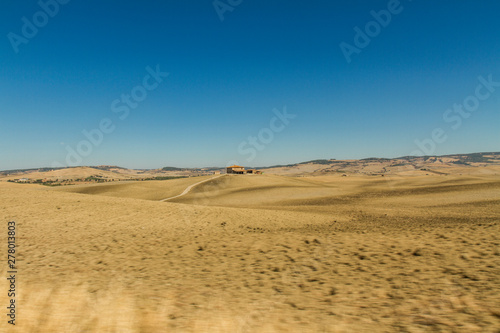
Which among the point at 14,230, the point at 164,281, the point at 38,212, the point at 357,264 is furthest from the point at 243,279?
the point at 38,212

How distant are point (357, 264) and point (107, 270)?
24.9ft

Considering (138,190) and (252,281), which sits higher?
(138,190)

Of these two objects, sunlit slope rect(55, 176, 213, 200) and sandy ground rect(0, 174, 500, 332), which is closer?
sandy ground rect(0, 174, 500, 332)

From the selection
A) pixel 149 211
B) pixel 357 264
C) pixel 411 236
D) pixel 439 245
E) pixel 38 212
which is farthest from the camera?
pixel 149 211

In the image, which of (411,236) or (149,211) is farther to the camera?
(149,211)

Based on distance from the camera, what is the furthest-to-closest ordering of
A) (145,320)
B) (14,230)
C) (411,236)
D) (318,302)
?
(14,230), (411,236), (318,302), (145,320)

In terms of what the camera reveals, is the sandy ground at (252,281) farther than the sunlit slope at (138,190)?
No

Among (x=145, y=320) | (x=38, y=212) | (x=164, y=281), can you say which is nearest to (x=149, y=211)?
(x=38, y=212)

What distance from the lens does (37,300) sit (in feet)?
18.5

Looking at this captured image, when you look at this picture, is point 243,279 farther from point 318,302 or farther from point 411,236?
point 411,236

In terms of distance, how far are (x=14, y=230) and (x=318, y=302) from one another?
48.2ft

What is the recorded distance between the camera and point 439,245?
8.80 meters

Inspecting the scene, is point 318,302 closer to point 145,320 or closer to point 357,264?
point 357,264

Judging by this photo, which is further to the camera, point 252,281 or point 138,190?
point 138,190
